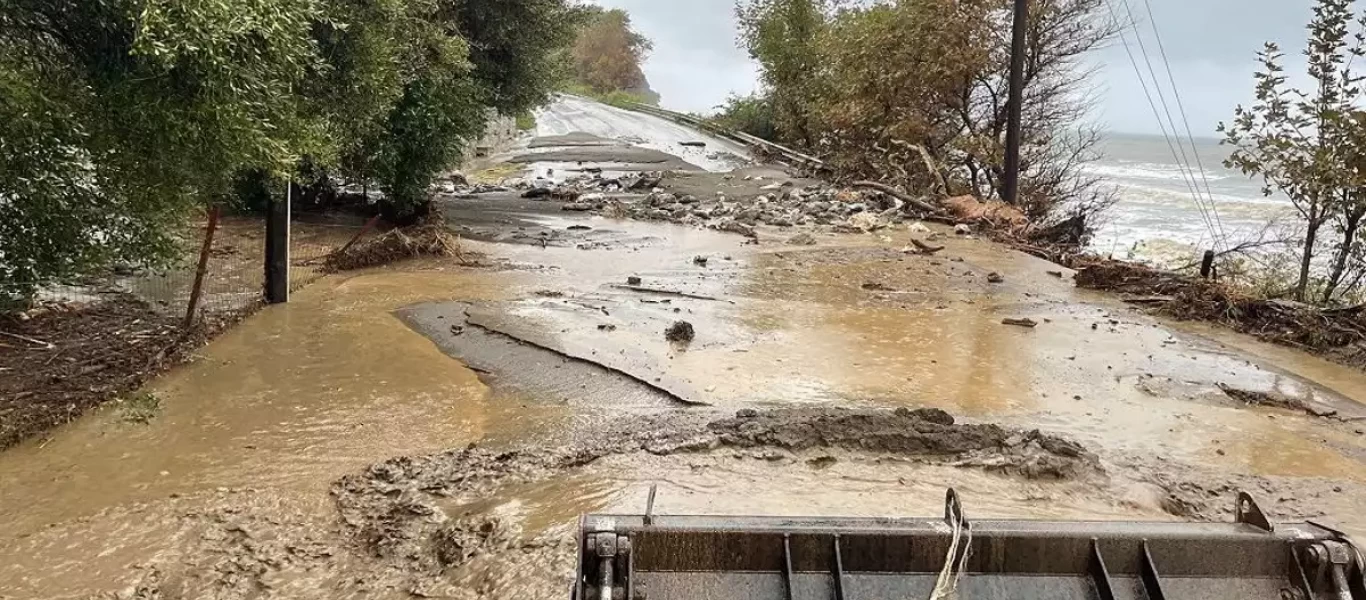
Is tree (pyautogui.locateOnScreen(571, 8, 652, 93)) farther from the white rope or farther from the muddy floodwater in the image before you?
the white rope

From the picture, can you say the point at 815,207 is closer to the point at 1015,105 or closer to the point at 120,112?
the point at 1015,105

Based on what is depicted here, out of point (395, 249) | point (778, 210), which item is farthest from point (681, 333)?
point (778, 210)

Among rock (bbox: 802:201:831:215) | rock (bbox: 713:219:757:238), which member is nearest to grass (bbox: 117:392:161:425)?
rock (bbox: 713:219:757:238)

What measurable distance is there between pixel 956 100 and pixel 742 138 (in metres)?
16.2

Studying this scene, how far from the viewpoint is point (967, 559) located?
375 cm

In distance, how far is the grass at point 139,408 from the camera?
6895mm

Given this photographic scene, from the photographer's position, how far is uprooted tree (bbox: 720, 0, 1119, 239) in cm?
1961

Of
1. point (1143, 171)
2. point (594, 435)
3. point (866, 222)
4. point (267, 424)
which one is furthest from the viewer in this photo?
point (1143, 171)

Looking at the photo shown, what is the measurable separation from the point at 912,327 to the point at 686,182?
14695 mm

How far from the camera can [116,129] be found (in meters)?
6.37

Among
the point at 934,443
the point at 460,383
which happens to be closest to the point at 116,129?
the point at 460,383

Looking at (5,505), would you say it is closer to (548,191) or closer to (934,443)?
(934,443)

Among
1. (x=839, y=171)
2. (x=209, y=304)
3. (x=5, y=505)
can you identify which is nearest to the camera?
(x=5, y=505)

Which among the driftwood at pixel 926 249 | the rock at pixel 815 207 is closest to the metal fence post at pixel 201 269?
the driftwood at pixel 926 249
